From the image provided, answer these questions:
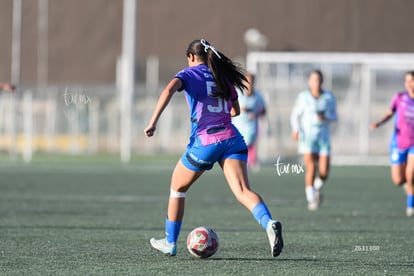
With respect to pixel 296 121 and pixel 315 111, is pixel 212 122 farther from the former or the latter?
pixel 315 111

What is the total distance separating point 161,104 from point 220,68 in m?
0.82

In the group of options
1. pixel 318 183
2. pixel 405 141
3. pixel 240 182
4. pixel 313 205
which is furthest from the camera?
pixel 318 183

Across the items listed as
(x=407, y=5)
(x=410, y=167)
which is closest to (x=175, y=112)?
(x=407, y=5)

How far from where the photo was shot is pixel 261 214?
8.73m

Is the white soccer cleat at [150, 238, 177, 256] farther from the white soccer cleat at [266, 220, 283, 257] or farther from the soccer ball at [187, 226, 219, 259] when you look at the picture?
the white soccer cleat at [266, 220, 283, 257]

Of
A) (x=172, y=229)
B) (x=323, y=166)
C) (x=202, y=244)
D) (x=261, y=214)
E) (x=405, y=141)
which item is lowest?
(x=202, y=244)

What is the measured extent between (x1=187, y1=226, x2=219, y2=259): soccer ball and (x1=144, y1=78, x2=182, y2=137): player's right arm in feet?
4.14

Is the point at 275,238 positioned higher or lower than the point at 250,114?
lower

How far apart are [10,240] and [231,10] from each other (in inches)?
1221

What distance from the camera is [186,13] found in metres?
41.5

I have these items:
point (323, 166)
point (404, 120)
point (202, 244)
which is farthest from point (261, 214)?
point (323, 166)

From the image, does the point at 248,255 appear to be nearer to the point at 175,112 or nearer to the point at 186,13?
the point at 175,112

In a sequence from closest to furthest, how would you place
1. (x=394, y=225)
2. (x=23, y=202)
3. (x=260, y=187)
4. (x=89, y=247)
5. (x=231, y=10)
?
(x=89, y=247) → (x=394, y=225) → (x=23, y=202) → (x=260, y=187) → (x=231, y=10)

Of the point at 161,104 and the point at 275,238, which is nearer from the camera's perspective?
the point at 275,238
